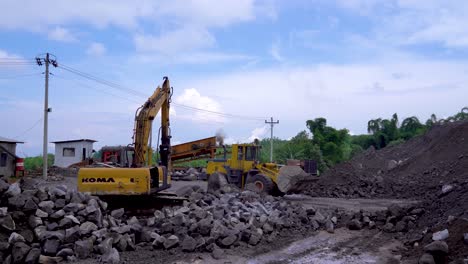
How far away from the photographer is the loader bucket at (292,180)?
19.1 meters

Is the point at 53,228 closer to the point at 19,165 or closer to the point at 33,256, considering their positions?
the point at 33,256

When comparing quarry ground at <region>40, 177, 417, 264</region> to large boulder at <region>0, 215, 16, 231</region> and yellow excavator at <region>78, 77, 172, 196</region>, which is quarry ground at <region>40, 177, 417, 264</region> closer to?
large boulder at <region>0, 215, 16, 231</region>

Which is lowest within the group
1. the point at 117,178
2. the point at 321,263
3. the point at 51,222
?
the point at 321,263

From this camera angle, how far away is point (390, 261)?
30.1 feet

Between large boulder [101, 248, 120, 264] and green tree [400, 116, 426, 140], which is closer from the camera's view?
large boulder [101, 248, 120, 264]

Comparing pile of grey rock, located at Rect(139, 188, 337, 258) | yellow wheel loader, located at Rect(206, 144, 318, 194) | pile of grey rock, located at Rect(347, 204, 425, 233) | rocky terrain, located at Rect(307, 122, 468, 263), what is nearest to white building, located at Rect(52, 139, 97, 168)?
rocky terrain, located at Rect(307, 122, 468, 263)

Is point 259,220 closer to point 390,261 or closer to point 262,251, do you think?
point 262,251

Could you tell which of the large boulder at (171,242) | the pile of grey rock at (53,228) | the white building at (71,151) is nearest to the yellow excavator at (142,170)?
the pile of grey rock at (53,228)

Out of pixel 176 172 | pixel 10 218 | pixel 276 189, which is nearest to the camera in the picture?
pixel 10 218

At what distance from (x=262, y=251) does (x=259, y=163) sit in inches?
401

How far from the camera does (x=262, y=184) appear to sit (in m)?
18.8

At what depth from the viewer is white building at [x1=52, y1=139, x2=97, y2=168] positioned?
39344mm

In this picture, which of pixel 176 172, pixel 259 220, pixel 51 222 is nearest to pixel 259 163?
pixel 259 220

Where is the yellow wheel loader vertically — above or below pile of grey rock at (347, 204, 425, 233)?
above
